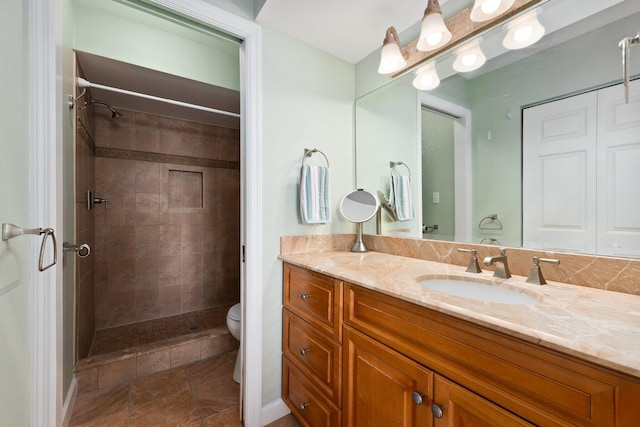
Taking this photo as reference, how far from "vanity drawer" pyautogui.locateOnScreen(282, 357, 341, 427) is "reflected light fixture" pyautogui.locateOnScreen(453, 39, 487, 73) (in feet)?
5.48

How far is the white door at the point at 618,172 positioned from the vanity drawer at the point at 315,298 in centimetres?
96

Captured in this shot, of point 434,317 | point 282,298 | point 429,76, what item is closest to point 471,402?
point 434,317

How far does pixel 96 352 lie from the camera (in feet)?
6.27

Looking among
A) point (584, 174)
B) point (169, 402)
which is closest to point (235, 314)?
point (169, 402)

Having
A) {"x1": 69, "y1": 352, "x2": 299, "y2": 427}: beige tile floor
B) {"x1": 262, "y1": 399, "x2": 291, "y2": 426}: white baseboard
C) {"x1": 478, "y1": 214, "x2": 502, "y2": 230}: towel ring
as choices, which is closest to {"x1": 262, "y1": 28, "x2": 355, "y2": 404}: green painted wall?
{"x1": 262, "y1": 399, "x2": 291, "y2": 426}: white baseboard

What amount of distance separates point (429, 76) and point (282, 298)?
150cm

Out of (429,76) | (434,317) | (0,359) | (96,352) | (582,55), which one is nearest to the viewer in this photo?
(0,359)

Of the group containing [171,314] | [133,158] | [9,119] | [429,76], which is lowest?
[171,314]

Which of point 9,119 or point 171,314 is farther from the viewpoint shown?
point 171,314

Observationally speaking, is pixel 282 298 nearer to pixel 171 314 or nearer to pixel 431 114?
pixel 431 114

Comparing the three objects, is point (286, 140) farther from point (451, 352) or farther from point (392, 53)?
point (451, 352)

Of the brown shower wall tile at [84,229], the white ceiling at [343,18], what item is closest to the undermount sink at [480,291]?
the white ceiling at [343,18]

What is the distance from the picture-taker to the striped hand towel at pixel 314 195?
60.2 inches

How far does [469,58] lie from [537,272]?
1.02 m
